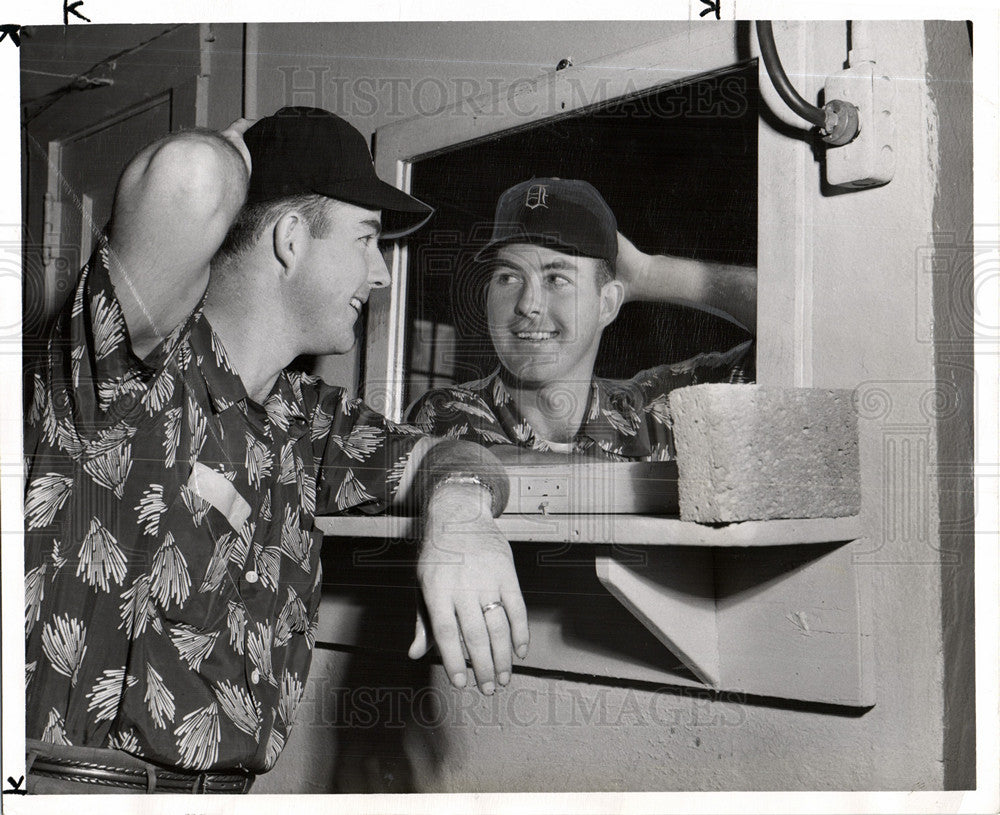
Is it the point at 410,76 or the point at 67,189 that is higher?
the point at 410,76

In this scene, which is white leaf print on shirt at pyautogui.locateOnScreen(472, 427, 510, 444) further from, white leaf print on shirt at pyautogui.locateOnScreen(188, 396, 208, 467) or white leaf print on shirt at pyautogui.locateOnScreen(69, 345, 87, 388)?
white leaf print on shirt at pyautogui.locateOnScreen(69, 345, 87, 388)

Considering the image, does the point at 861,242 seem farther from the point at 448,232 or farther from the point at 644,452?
the point at 448,232

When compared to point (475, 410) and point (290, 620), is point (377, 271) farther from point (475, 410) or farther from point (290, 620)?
point (290, 620)

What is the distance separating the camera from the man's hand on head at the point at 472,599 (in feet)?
2.56

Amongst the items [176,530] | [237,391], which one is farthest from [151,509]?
[237,391]

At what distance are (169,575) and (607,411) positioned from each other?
423 mm

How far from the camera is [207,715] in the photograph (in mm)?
797

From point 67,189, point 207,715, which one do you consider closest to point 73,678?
point 207,715

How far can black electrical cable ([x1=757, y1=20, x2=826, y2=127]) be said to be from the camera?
81cm

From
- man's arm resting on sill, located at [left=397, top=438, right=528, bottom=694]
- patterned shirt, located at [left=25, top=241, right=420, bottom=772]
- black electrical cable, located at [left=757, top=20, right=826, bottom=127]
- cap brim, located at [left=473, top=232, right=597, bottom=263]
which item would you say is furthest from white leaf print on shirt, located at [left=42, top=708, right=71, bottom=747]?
black electrical cable, located at [left=757, top=20, right=826, bottom=127]

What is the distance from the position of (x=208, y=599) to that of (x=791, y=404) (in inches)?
21.3

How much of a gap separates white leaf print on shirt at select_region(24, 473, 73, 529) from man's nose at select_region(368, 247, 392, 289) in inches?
13.3

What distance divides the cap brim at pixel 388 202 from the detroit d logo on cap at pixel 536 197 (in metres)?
0.09

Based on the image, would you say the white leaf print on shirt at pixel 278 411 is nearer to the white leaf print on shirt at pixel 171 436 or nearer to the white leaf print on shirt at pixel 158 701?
the white leaf print on shirt at pixel 171 436
